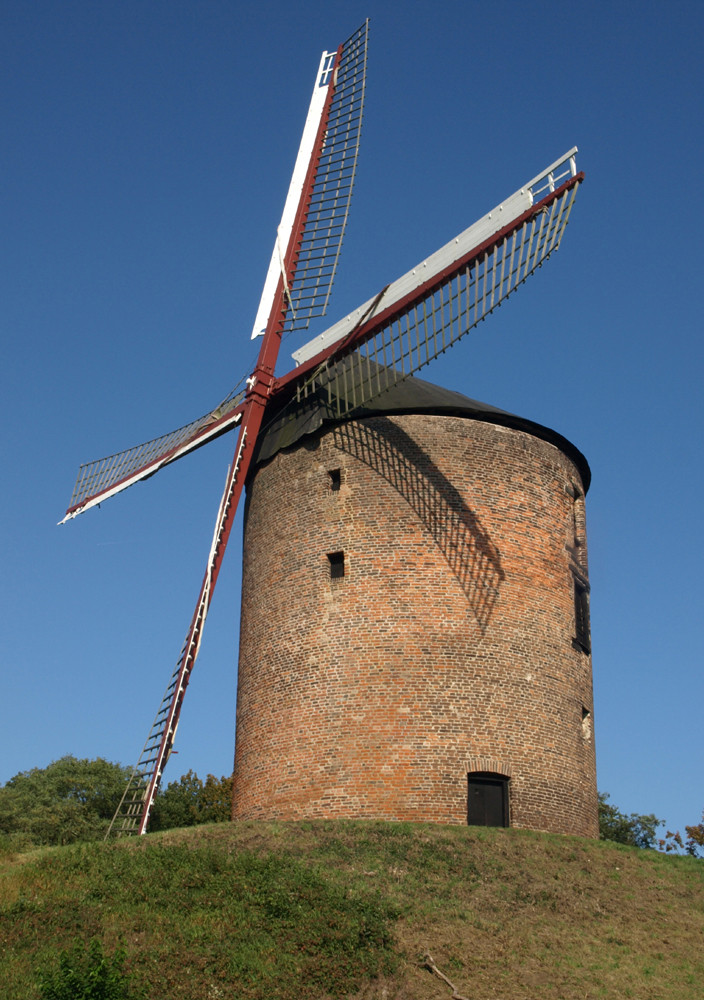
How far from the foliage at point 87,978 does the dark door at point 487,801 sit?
729 centimetres

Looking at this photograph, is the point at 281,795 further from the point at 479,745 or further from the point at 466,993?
the point at 466,993

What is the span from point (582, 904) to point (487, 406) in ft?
29.3

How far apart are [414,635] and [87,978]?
8362mm

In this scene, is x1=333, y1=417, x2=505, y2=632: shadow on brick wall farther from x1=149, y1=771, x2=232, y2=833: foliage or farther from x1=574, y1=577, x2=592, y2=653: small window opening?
x1=149, y1=771, x2=232, y2=833: foliage

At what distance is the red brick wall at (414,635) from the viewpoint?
1759 cm

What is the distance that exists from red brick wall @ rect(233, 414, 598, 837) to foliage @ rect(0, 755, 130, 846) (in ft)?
43.0

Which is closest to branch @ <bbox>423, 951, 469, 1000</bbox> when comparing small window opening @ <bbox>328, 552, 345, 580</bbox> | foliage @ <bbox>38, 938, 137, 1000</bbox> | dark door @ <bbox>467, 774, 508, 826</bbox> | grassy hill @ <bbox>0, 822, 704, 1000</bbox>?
grassy hill @ <bbox>0, 822, 704, 1000</bbox>

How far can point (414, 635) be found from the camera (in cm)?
1808

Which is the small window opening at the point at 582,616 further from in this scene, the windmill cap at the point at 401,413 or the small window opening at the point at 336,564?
the small window opening at the point at 336,564

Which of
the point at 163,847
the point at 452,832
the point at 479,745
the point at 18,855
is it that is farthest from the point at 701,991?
the point at 18,855

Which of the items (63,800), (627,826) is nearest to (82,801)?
(63,800)

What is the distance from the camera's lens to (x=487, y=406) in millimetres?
20328

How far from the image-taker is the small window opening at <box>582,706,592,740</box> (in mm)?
19438

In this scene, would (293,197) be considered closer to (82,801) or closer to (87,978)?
(87,978)
